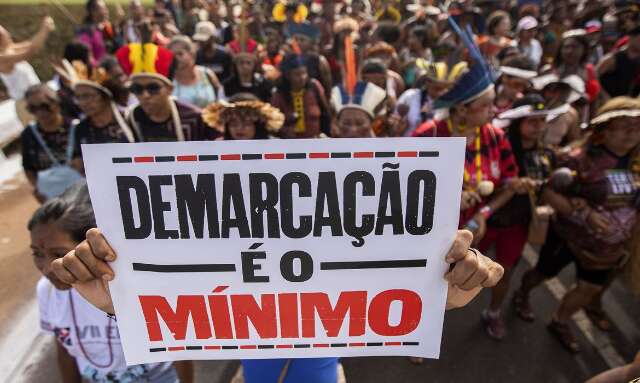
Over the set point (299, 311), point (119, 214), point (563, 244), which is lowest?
point (563, 244)

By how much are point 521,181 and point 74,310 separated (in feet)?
8.50

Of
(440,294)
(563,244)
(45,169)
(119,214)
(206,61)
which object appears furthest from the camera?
(206,61)

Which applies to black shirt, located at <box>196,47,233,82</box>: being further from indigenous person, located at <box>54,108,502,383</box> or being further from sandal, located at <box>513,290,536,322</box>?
indigenous person, located at <box>54,108,502,383</box>

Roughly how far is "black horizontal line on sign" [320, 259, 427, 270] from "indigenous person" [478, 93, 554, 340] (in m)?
1.88

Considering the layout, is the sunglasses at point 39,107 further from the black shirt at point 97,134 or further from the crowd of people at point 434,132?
the black shirt at point 97,134

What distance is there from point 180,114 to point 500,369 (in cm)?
297

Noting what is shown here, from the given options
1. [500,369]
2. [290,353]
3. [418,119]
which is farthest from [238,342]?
[418,119]

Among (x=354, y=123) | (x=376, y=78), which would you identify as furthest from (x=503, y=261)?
(x=376, y=78)

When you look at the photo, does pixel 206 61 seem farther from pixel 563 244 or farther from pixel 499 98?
pixel 563 244

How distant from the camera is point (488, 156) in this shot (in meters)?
2.83

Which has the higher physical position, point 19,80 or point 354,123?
point 354,123

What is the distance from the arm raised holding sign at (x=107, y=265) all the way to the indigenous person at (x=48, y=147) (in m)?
2.36

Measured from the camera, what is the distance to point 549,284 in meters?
3.92

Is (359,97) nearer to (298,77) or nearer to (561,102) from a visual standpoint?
(298,77)
